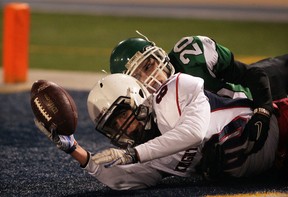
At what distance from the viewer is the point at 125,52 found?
14.1 ft

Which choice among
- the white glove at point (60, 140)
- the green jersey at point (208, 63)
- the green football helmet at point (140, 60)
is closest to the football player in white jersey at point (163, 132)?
the white glove at point (60, 140)

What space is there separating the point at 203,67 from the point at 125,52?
1.40 feet

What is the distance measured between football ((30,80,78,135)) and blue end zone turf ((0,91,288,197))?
36 cm

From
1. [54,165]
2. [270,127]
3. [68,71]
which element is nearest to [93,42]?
[68,71]

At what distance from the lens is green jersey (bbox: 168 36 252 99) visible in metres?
4.33

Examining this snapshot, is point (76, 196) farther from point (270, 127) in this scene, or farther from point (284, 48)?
point (284, 48)

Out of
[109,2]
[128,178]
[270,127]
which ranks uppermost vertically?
[270,127]

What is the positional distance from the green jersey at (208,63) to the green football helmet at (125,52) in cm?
20

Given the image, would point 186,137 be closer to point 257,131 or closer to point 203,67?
point 257,131

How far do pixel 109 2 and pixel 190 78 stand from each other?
1427 centimetres

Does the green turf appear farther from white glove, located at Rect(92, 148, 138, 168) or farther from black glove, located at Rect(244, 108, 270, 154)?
white glove, located at Rect(92, 148, 138, 168)

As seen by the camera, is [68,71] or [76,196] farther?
[68,71]

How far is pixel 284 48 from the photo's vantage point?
9711 mm

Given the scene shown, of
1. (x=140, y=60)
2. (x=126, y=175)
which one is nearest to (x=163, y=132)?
(x=126, y=175)
